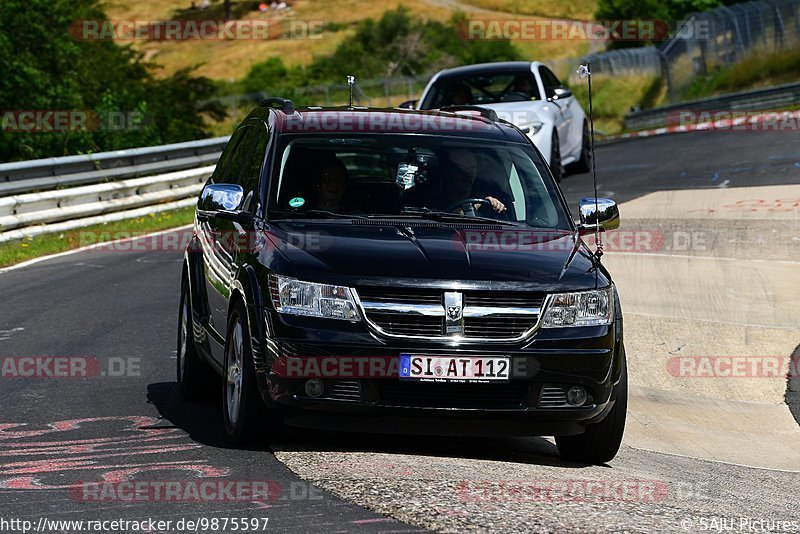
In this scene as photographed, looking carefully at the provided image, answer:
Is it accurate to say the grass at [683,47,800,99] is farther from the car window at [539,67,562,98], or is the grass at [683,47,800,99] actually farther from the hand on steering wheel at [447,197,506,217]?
the hand on steering wheel at [447,197,506,217]

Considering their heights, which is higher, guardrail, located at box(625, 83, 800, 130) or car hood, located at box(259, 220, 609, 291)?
car hood, located at box(259, 220, 609, 291)

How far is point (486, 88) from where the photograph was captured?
826 inches

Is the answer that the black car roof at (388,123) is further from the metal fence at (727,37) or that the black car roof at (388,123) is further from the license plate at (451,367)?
the metal fence at (727,37)

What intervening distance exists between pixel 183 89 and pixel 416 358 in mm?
38438

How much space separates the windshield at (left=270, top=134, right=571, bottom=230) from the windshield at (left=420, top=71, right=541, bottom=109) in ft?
38.5

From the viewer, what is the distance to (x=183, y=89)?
146 ft

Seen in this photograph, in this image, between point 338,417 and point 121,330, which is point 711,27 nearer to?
point 121,330

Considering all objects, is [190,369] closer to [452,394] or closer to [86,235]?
[452,394]

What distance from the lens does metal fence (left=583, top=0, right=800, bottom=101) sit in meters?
44.4

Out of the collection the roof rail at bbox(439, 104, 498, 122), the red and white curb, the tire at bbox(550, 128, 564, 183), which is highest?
the roof rail at bbox(439, 104, 498, 122)

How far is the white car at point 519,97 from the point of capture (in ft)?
65.5

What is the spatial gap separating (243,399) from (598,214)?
237 centimetres

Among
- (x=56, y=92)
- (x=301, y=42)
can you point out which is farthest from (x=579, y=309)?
(x=301, y=42)

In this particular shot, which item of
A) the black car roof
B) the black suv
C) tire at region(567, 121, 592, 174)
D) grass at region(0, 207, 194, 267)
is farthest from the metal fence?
the black suv
